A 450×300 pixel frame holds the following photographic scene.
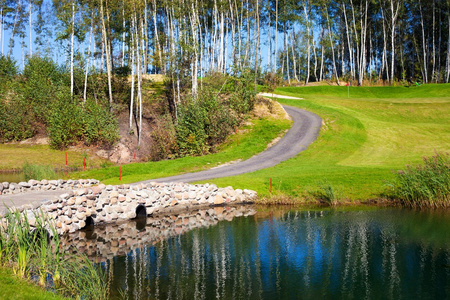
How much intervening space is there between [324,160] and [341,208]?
1052 cm

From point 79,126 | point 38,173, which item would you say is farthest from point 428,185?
point 79,126

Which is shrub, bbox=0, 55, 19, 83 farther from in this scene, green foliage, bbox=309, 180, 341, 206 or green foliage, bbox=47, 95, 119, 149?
green foliage, bbox=309, 180, 341, 206

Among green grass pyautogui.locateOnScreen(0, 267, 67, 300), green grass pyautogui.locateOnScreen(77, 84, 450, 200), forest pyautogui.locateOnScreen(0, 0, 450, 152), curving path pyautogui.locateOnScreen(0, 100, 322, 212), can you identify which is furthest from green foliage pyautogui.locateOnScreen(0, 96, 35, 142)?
green grass pyautogui.locateOnScreen(0, 267, 67, 300)

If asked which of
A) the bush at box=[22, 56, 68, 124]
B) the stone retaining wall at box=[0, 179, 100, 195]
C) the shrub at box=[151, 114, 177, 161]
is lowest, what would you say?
the stone retaining wall at box=[0, 179, 100, 195]

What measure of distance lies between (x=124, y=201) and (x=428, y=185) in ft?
53.2

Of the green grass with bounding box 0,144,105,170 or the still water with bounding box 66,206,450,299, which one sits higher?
the green grass with bounding box 0,144,105,170

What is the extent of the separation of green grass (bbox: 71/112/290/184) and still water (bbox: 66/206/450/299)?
9.47 metres

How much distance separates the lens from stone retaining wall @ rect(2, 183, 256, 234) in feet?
64.1

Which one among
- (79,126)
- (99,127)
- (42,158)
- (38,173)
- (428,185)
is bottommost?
(428,185)

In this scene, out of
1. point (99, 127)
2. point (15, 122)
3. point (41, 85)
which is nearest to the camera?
point (99, 127)

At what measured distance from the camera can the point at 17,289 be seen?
923 centimetres

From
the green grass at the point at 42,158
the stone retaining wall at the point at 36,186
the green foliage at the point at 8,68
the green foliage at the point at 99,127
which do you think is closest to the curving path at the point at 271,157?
the stone retaining wall at the point at 36,186

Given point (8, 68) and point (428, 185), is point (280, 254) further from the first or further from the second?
point (8, 68)

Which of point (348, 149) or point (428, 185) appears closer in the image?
point (428, 185)
